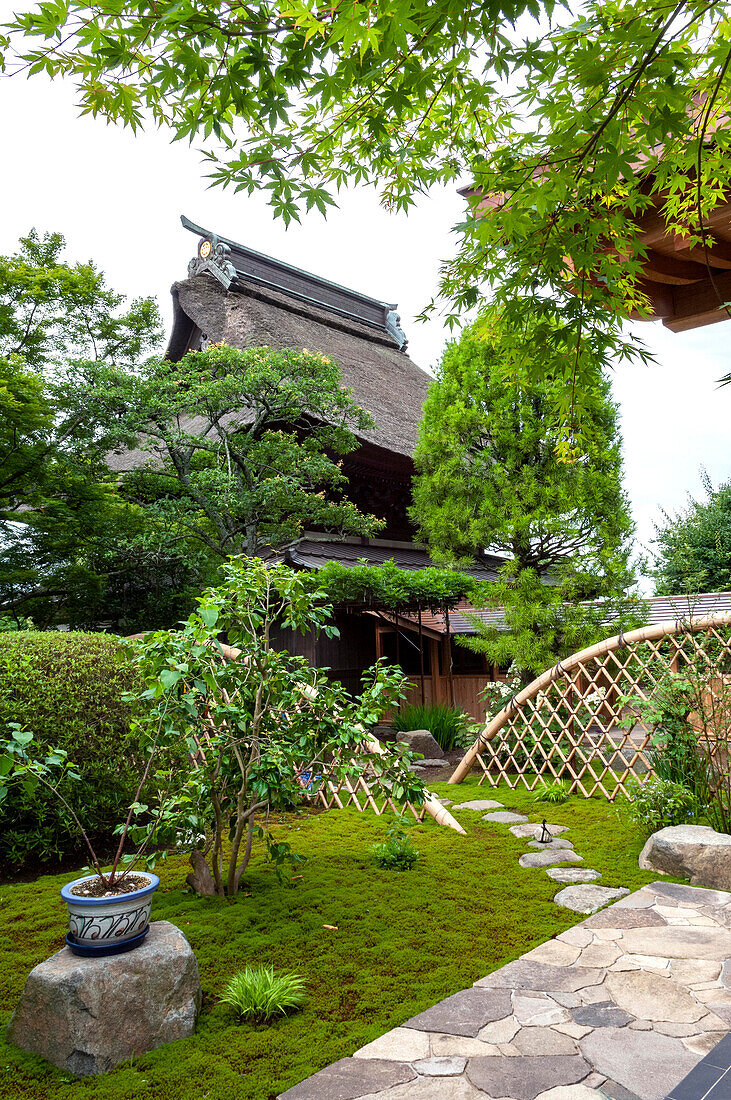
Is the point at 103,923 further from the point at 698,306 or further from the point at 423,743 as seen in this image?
the point at 423,743

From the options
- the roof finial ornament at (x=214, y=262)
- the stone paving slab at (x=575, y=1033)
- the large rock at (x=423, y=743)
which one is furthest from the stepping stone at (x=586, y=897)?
the roof finial ornament at (x=214, y=262)

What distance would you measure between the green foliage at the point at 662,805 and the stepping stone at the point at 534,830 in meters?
0.53

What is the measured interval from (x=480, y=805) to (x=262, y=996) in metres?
3.60

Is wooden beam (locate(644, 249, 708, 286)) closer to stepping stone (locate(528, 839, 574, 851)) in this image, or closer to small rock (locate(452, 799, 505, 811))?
stepping stone (locate(528, 839, 574, 851))

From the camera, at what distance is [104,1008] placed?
2.15 metres

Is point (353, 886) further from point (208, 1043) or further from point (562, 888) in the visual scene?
point (208, 1043)

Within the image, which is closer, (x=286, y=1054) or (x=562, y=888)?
(x=286, y=1054)

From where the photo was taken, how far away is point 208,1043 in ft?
7.29

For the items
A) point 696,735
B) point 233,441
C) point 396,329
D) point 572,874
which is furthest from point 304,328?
point 572,874

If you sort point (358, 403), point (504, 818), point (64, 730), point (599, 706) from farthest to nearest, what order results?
point (358, 403) < point (599, 706) < point (504, 818) < point (64, 730)

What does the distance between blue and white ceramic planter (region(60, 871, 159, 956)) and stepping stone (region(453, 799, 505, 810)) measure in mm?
3732

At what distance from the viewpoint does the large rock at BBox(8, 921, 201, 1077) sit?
2.13 metres

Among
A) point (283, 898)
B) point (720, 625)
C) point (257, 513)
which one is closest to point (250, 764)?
point (283, 898)

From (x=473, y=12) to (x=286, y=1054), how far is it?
9.86ft
